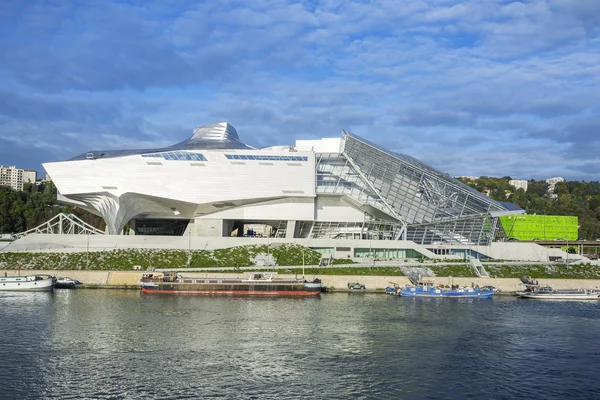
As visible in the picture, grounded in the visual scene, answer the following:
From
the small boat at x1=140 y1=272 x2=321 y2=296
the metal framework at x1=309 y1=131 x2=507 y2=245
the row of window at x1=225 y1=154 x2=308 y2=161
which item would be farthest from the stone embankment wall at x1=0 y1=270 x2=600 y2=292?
the row of window at x1=225 y1=154 x2=308 y2=161

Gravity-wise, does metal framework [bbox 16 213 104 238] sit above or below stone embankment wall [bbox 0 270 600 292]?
above

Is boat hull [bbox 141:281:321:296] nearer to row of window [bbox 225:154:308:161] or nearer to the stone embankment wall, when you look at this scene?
the stone embankment wall

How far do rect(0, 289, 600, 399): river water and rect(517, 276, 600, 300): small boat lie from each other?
11642mm

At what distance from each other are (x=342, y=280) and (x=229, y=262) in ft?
49.9

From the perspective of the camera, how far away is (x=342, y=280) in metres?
72.5

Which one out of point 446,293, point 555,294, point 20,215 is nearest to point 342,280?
point 446,293

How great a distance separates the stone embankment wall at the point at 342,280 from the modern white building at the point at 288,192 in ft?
35.5

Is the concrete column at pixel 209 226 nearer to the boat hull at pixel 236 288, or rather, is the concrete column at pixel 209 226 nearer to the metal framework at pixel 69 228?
the metal framework at pixel 69 228

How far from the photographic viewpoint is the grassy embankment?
74.9 meters

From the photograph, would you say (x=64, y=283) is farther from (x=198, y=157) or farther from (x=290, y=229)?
(x=290, y=229)

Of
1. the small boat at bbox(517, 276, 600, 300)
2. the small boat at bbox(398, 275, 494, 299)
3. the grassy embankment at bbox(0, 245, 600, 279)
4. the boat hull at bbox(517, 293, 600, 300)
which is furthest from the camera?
the grassy embankment at bbox(0, 245, 600, 279)

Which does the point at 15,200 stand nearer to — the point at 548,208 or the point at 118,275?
the point at 118,275

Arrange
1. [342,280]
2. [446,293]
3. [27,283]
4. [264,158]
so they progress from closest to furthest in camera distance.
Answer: [27,283] → [446,293] → [342,280] → [264,158]

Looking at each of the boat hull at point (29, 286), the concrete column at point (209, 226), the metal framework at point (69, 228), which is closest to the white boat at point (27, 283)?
the boat hull at point (29, 286)
